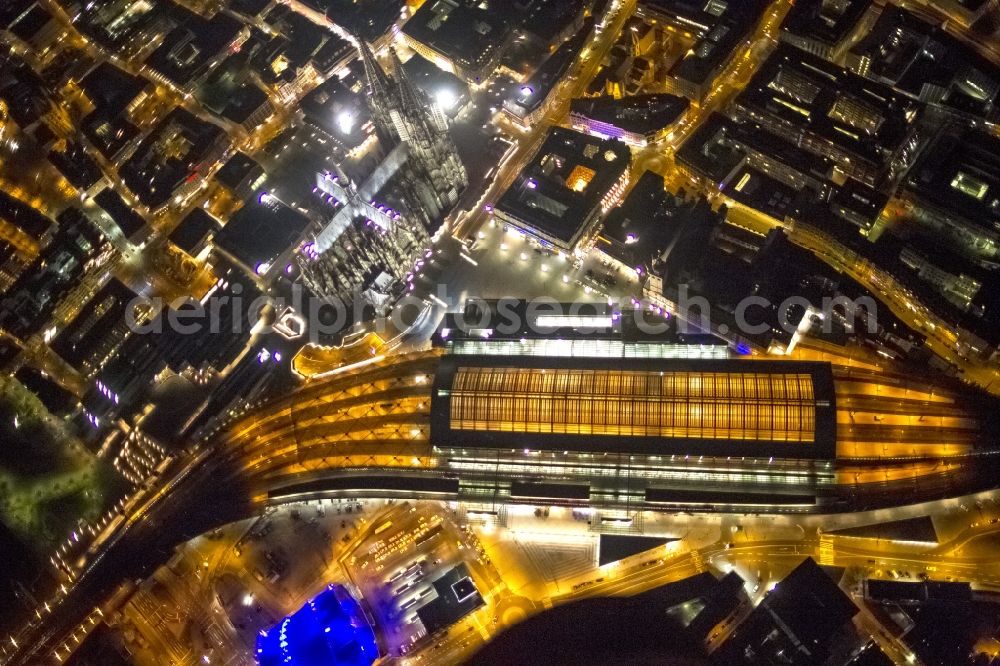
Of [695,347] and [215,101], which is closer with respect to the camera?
[695,347]

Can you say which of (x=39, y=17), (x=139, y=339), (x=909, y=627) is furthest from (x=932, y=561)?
(x=39, y=17)

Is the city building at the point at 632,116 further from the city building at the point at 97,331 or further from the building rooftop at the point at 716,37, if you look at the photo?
the city building at the point at 97,331

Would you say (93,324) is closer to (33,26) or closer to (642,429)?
(33,26)

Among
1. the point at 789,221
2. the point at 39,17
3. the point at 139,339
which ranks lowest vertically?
the point at 789,221

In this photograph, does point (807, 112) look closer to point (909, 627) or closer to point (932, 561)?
point (932, 561)

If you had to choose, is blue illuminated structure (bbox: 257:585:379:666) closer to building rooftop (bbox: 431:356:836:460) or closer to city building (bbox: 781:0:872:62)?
building rooftop (bbox: 431:356:836:460)

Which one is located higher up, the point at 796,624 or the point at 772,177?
the point at 772,177

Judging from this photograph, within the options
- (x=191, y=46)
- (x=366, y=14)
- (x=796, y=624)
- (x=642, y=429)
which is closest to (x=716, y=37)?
(x=366, y=14)
